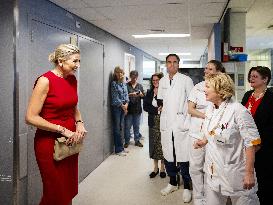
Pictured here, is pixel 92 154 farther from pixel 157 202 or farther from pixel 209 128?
pixel 209 128

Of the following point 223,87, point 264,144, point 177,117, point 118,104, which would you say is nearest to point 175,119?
point 177,117

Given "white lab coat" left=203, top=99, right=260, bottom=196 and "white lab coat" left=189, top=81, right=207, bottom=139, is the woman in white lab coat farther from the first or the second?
"white lab coat" left=189, top=81, right=207, bottom=139

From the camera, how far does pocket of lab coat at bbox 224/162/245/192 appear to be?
188cm

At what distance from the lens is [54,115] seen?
6.93ft

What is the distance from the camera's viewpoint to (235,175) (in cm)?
188

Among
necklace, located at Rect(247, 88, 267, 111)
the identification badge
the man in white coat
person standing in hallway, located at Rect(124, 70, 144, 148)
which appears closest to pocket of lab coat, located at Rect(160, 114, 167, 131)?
the man in white coat

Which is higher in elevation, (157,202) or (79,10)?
(79,10)

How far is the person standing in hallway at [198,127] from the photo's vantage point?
117 inches

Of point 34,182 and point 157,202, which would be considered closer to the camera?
point 34,182

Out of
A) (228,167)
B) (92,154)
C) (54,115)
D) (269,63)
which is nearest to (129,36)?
(92,154)

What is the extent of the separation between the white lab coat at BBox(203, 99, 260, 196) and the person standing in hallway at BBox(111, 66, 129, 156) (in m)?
3.65

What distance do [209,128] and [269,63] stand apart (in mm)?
11241

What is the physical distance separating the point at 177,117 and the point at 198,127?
1.31 feet

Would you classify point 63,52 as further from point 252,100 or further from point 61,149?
point 252,100
